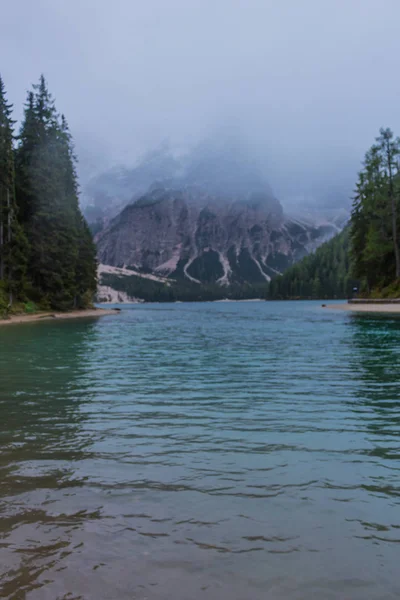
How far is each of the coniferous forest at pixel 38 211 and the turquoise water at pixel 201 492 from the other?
62.6 metres

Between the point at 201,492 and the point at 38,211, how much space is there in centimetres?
8291

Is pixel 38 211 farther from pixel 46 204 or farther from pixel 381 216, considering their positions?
pixel 381 216

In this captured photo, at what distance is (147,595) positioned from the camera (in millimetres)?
4230

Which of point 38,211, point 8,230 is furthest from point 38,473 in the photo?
point 38,211

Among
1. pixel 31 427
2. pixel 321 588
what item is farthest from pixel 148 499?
pixel 31 427

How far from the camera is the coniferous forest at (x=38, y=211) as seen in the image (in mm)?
71562

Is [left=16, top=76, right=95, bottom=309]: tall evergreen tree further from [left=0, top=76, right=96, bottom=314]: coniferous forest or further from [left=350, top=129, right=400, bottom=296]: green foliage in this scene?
[left=350, top=129, right=400, bottom=296]: green foliage

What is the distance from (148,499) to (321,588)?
2.78 m

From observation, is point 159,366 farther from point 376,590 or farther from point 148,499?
point 376,590

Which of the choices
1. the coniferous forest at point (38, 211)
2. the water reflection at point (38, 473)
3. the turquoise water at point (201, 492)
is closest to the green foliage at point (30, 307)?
the coniferous forest at point (38, 211)

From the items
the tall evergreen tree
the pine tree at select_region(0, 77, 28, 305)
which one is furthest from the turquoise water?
the tall evergreen tree

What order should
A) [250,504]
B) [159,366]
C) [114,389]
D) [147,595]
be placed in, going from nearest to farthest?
1. [147,595]
2. [250,504]
3. [114,389]
4. [159,366]

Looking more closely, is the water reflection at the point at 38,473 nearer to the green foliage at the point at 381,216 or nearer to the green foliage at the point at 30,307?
the green foliage at the point at 30,307

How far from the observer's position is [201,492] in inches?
264
